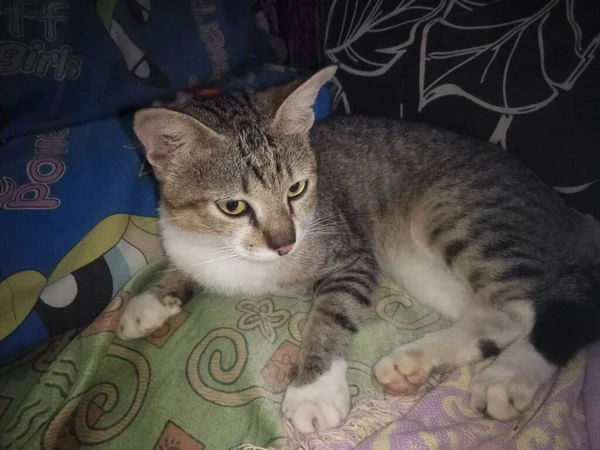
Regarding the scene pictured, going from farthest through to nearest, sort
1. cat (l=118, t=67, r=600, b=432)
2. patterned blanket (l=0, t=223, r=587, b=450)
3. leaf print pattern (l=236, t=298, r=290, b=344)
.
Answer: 1. leaf print pattern (l=236, t=298, r=290, b=344)
2. cat (l=118, t=67, r=600, b=432)
3. patterned blanket (l=0, t=223, r=587, b=450)

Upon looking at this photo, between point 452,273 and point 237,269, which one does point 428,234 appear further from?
point 237,269

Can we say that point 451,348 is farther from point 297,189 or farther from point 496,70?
point 496,70

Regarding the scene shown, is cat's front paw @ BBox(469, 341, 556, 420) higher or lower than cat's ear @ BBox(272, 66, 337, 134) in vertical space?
lower

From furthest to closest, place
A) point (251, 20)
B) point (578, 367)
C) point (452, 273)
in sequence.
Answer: point (251, 20)
point (452, 273)
point (578, 367)

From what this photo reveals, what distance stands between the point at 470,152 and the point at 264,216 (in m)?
0.75

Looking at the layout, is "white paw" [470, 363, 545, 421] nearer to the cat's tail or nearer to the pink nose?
the cat's tail

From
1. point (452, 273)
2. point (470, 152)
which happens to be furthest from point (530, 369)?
point (470, 152)

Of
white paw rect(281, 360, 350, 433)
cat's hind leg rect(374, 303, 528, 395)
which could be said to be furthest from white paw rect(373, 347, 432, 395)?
white paw rect(281, 360, 350, 433)

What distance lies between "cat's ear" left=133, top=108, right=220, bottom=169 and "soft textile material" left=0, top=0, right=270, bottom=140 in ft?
1.36

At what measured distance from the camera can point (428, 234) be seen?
5.07 feet

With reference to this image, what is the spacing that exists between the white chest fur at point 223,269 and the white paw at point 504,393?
62 cm

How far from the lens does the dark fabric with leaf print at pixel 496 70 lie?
4.63 feet

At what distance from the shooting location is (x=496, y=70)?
1516 mm

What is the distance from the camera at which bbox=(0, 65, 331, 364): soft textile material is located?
4.22ft
